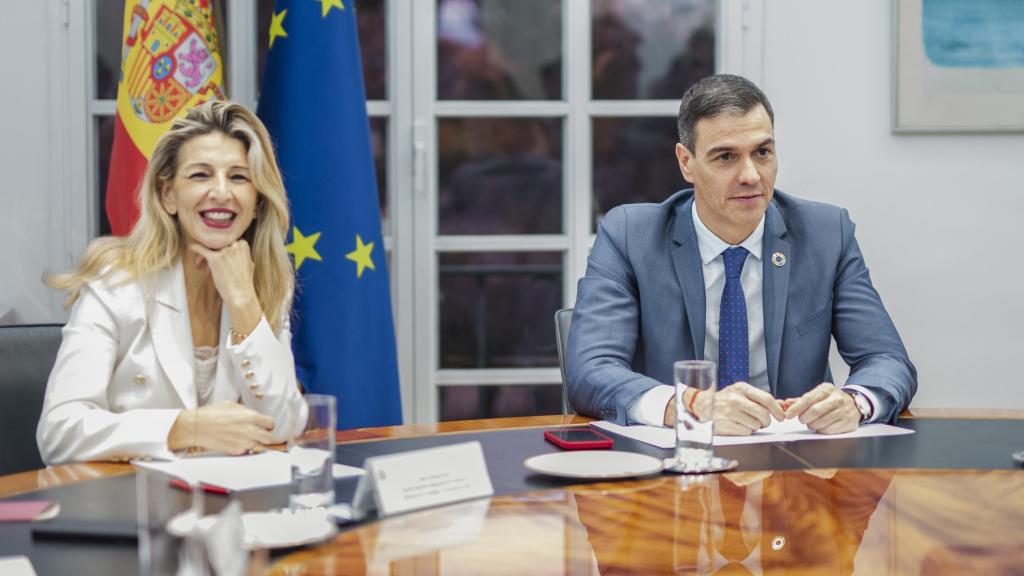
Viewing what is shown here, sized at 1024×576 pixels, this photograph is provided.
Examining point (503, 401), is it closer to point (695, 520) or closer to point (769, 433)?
point (769, 433)

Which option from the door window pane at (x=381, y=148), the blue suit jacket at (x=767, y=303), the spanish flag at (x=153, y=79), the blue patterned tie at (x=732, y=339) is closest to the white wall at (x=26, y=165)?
the spanish flag at (x=153, y=79)

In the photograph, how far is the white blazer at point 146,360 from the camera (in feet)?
5.79

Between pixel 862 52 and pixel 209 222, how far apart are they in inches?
84.1

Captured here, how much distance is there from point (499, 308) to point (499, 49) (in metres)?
0.84

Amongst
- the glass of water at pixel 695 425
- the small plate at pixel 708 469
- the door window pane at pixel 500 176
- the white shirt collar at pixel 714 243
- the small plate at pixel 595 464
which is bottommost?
the small plate at pixel 708 469

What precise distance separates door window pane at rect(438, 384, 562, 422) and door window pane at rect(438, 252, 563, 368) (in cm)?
8

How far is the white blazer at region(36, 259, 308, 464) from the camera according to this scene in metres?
1.76

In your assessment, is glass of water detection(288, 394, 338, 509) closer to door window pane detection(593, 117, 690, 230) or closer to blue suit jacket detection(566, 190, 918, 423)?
blue suit jacket detection(566, 190, 918, 423)

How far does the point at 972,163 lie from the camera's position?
3.28 meters

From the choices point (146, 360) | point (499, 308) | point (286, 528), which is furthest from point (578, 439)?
point (499, 308)

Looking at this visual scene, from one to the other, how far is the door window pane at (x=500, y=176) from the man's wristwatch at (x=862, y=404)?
166cm

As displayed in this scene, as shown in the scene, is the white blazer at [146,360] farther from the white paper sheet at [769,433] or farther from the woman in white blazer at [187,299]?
the white paper sheet at [769,433]

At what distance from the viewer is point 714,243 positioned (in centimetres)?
223

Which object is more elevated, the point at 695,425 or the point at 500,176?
the point at 500,176
